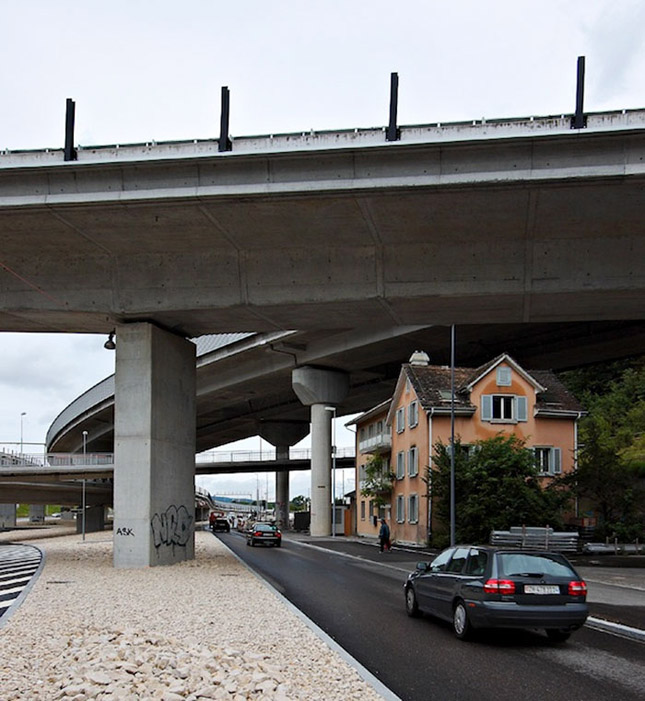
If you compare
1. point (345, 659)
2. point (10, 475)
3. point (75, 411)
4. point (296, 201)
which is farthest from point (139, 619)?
point (75, 411)

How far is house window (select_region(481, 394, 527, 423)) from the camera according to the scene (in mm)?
45750

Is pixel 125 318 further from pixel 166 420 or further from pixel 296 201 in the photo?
pixel 296 201

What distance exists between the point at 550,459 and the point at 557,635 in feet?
112

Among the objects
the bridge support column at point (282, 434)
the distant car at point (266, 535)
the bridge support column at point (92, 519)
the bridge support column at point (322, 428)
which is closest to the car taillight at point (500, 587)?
the distant car at point (266, 535)

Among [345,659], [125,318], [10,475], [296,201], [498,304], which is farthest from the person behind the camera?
[10,475]

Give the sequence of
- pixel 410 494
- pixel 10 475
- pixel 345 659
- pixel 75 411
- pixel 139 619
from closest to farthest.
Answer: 1. pixel 345 659
2. pixel 139 619
3. pixel 410 494
4. pixel 10 475
5. pixel 75 411

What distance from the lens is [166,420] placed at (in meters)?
25.3

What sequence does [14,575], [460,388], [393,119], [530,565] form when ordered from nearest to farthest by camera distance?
[530,565]
[393,119]
[14,575]
[460,388]

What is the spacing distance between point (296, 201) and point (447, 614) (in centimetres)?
1039

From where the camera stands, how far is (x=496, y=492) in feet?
129

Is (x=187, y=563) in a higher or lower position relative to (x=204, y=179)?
lower

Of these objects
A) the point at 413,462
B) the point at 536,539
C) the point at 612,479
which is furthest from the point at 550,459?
the point at 536,539

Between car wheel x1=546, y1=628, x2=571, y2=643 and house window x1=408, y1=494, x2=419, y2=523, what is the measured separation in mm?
34527

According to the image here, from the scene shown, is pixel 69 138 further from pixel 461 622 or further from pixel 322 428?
pixel 322 428
